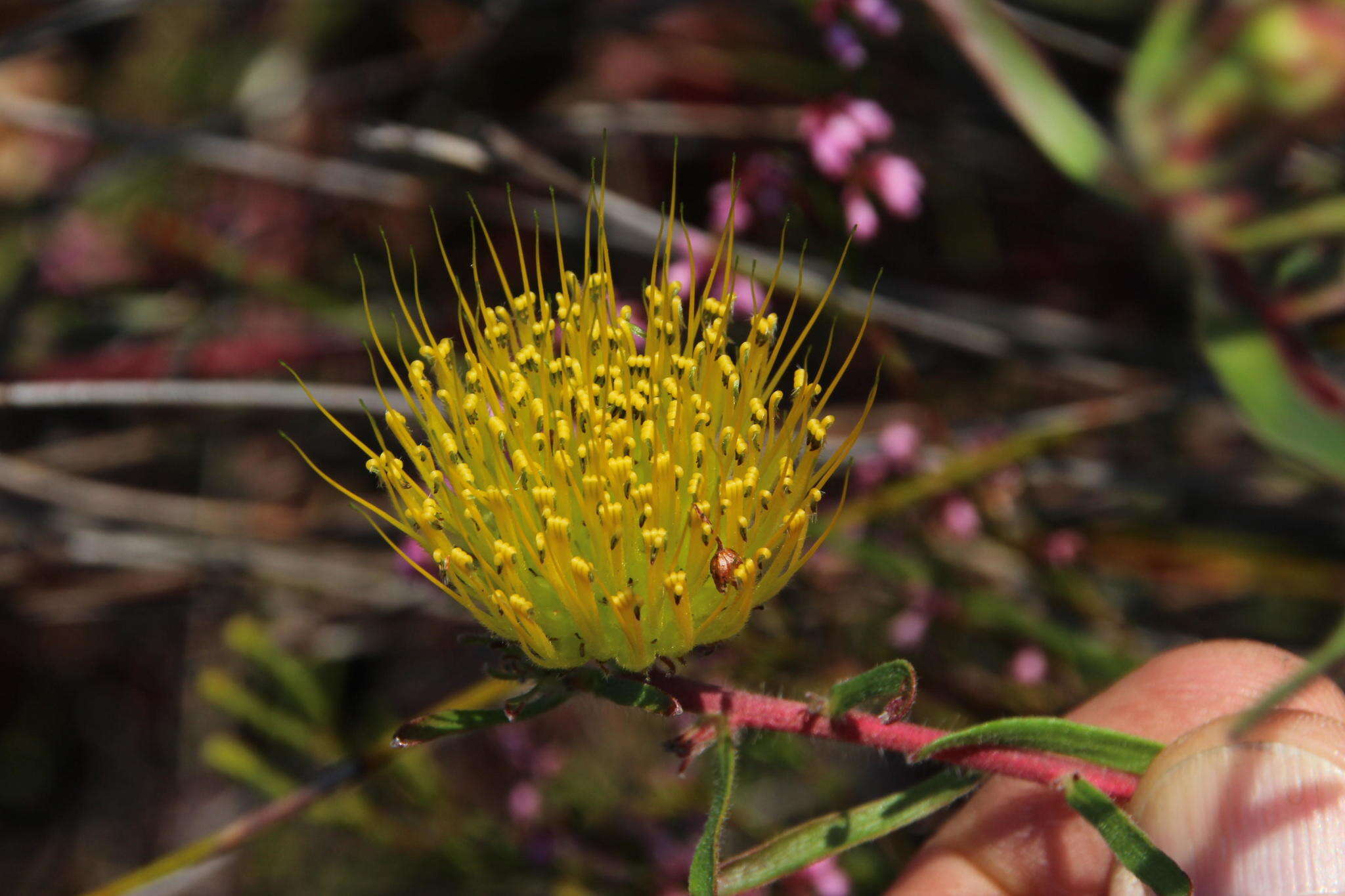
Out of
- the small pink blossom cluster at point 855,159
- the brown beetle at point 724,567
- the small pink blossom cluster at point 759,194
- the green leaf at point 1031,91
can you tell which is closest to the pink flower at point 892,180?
the small pink blossom cluster at point 855,159

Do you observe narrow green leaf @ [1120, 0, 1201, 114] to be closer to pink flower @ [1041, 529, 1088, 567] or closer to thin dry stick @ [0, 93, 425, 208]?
pink flower @ [1041, 529, 1088, 567]

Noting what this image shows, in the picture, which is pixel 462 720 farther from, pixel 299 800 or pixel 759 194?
pixel 759 194

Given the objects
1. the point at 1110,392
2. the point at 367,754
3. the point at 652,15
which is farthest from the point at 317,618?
the point at 1110,392

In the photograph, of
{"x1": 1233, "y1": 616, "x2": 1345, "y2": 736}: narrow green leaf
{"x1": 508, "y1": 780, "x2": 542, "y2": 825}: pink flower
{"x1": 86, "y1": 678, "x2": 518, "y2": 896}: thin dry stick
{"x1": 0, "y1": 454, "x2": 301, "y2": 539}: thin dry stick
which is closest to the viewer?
{"x1": 1233, "y1": 616, "x2": 1345, "y2": 736}: narrow green leaf

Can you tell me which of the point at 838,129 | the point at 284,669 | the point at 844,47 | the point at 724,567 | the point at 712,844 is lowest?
the point at 284,669

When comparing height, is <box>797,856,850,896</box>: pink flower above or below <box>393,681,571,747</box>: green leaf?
below

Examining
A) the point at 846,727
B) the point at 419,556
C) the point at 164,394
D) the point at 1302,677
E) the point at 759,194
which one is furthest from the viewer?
the point at 164,394

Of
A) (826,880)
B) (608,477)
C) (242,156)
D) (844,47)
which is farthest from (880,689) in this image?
(242,156)

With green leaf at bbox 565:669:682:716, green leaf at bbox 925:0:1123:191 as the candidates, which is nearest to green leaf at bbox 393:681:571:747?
green leaf at bbox 565:669:682:716
